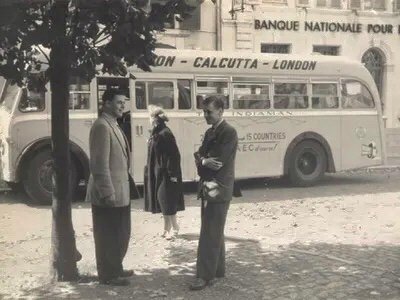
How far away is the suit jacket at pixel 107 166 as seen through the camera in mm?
5586

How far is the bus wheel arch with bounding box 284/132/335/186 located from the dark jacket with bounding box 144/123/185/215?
5622mm

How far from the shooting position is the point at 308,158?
1369 cm

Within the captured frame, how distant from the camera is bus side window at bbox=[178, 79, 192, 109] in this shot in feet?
39.9

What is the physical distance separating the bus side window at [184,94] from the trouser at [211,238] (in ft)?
21.3

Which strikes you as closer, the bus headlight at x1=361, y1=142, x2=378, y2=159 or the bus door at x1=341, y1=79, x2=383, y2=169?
the bus door at x1=341, y1=79, x2=383, y2=169

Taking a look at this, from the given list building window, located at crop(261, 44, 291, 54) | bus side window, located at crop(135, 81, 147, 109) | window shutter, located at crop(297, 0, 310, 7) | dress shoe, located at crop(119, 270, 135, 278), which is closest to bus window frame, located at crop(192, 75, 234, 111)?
bus side window, located at crop(135, 81, 147, 109)

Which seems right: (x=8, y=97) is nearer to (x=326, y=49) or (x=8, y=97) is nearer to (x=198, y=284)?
(x=198, y=284)

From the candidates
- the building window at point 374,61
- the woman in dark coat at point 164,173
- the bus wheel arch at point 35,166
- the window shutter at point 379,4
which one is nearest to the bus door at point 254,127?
the bus wheel arch at point 35,166

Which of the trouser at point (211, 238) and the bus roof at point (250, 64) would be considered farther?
the bus roof at point (250, 64)

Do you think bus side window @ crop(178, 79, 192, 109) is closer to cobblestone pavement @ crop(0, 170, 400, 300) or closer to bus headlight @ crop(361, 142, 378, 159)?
cobblestone pavement @ crop(0, 170, 400, 300)

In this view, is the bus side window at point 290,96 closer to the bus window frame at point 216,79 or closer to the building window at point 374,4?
the bus window frame at point 216,79

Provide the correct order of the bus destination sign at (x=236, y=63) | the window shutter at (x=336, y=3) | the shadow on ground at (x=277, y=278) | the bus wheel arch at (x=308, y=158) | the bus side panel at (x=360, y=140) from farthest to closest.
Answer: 1. the window shutter at (x=336, y=3)
2. the bus side panel at (x=360, y=140)
3. the bus wheel arch at (x=308, y=158)
4. the bus destination sign at (x=236, y=63)
5. the shadow on ground at (x=277, y=278)

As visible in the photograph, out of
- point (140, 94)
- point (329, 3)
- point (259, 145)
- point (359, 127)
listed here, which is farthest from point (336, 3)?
point (140, 94)

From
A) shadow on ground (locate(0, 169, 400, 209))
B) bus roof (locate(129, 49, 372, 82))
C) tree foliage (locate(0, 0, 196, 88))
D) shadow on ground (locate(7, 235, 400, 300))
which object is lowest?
shadow on ground (locate(7, 235, 400, 300))
